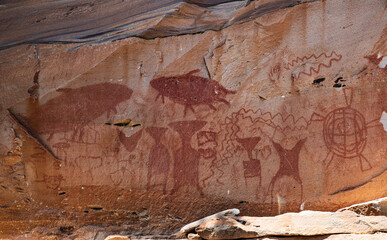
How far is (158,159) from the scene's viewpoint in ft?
14.4

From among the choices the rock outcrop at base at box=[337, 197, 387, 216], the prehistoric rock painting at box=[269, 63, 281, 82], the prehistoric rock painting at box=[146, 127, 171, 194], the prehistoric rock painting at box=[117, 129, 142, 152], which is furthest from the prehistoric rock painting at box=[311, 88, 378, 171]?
the prehistoric rock painting at box=[117, 129, 142, 152]

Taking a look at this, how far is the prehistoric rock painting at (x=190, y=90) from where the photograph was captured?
4371 mm

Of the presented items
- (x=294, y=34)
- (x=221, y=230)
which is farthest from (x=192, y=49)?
(x=221, y=230)

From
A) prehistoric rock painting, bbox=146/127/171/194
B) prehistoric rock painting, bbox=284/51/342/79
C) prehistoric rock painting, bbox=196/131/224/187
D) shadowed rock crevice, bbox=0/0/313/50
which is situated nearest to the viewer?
prehistoric rock painting, bbox=284/51/342/79

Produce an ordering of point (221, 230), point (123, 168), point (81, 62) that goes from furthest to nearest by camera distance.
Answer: point (81, 62) → point (123, 168) → point (221, 230)

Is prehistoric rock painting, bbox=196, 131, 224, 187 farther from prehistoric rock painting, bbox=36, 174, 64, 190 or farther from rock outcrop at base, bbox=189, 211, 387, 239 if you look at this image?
prehistoric rock painting, bbox=36, 174, 64, 190

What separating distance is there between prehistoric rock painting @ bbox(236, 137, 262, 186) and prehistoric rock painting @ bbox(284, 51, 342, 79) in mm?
794

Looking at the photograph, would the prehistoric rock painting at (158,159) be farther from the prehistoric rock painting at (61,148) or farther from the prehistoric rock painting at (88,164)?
the prehistoric rock painting at (61,148)

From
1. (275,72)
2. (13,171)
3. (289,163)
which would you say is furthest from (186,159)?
(13,171)

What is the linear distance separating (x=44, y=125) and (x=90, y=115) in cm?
60

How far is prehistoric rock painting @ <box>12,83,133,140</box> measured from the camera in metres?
4.64

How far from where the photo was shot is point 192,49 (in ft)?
14.8

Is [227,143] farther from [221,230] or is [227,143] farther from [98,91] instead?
[98,91]

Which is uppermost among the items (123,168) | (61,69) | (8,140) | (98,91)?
(61,69)
